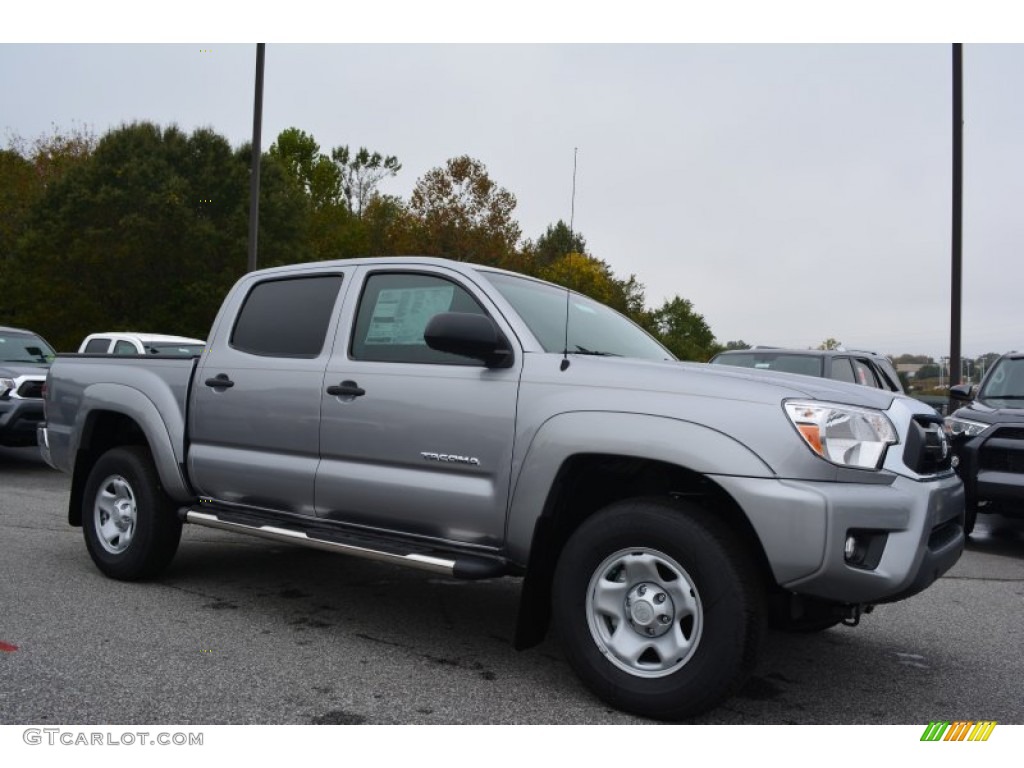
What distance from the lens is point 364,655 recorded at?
14.2ft

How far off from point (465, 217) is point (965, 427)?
74.3 ft

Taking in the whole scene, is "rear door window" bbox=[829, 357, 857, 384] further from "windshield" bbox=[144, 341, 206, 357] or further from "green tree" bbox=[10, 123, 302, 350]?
"green tree" bbox=[10, 123, 302, 350]

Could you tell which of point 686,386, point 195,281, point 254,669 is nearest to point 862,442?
point 686,386

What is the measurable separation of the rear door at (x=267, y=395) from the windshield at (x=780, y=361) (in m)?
5.90

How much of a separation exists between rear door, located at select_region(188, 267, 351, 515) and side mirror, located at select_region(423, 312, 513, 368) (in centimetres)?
104

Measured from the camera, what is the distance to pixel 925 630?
514 centimetres

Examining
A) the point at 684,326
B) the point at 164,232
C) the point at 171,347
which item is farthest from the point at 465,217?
the point at 684,326

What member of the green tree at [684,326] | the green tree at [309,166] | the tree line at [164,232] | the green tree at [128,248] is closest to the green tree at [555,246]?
the tree line at [164,232]

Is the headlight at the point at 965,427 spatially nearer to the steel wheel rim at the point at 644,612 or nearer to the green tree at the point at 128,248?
the steel wheel rim at the point at 644,612

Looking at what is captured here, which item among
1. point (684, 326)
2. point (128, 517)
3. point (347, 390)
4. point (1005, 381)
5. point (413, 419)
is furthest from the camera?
point (684, 326)

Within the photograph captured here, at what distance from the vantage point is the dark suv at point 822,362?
994cm

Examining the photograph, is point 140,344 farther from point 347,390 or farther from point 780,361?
point 347,390

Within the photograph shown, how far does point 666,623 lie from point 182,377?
3332mm

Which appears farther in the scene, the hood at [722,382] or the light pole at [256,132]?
the light pole at [256,132]
